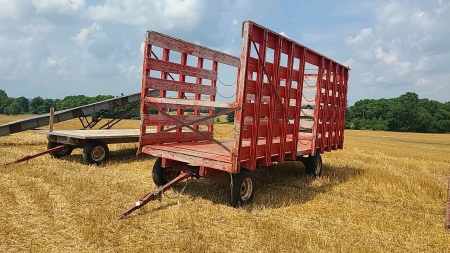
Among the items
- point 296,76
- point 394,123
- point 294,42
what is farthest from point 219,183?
point 394,123

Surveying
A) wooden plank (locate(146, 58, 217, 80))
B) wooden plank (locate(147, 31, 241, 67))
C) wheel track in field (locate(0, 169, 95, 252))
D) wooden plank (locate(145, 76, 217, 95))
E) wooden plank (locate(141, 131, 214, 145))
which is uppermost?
wooden plank (locate(147, 31, 241, 67))

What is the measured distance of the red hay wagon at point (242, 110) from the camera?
200 inches

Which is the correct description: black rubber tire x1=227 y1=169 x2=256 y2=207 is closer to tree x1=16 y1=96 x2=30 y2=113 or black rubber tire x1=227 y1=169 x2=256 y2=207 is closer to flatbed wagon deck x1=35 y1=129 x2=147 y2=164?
flatbed wagon deck x1=35 y1=129 x2=147 y2=164

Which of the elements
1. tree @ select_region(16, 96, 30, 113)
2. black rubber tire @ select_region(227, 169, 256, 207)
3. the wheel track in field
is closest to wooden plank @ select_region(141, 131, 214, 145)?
the wheel track in field

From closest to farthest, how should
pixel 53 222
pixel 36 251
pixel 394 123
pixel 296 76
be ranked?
1. pixel 36 251
2. pixel 53 222
3. pixel 296 76
4. pixel 394 123

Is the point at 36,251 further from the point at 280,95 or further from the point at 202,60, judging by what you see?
the point at 202,60

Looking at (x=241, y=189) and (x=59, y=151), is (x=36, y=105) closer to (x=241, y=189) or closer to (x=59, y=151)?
(x=59, y=151)

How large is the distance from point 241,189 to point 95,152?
16.2 ft

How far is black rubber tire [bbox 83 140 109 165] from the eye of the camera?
8.63 metres

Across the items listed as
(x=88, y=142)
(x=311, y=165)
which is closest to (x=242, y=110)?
(x=311, y=165)

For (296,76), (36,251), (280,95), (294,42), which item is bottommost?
(36,251)

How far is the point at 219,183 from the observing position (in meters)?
6.92

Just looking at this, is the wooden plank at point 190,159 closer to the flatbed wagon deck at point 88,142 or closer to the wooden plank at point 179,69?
the wooden plank at point 179,69

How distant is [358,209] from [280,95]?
229 centimetres
